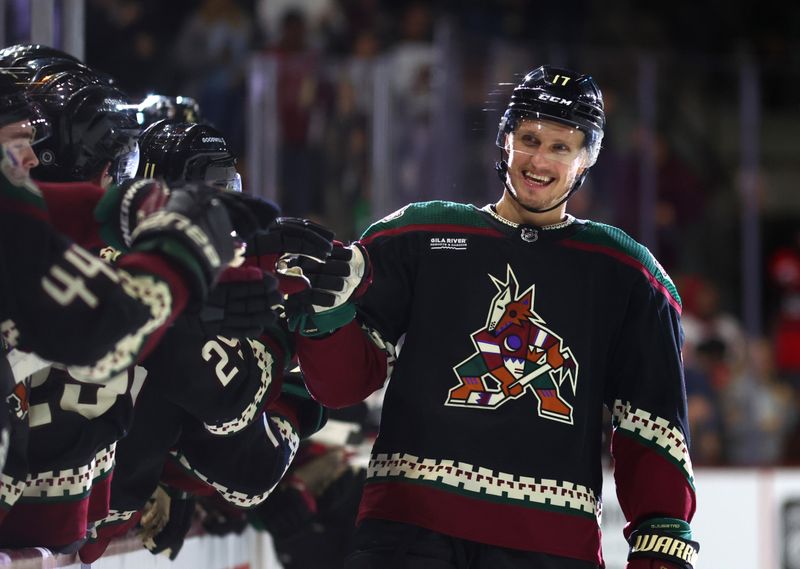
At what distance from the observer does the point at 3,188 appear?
1730 millimetres

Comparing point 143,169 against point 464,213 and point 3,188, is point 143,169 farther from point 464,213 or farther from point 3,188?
point 3,188

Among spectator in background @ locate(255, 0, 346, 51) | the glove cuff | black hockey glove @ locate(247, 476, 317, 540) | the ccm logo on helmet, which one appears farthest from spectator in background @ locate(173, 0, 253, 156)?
the glove cuff

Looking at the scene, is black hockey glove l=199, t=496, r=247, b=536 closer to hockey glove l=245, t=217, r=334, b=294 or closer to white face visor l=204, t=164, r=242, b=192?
white face visor l=204, t=164, r=242, b=192

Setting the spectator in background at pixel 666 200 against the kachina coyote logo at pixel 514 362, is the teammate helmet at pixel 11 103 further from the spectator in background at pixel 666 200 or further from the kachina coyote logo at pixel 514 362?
the spectator in background at pixel 666 200

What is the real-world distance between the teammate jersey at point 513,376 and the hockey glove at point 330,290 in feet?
0.26

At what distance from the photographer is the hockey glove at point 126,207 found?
1.89 m

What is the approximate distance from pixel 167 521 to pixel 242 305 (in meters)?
0.93

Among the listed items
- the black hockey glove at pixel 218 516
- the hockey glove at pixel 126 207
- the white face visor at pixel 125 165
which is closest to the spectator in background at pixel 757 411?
the black hockey glove at pixel 218 516

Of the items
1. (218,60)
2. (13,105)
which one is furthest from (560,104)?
(218,60)

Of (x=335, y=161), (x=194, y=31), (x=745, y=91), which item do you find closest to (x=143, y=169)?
(x=335, y=161)

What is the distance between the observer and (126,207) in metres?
1.90

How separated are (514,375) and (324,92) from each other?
3.37 metres

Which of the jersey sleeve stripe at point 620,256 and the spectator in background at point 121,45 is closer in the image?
the jersey sleeve stripe at point 620,256

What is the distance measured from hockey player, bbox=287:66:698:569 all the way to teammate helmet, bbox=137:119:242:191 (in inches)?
11.9
